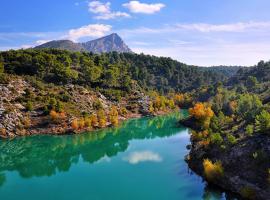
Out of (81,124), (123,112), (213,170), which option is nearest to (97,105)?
(123,112)

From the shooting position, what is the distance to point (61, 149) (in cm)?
8675

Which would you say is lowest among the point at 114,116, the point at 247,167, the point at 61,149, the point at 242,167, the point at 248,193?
the point at 61,149

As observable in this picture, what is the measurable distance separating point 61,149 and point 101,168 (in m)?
21.7

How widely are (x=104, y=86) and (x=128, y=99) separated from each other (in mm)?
13642

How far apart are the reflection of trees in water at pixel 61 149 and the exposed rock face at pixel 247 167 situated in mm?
31037

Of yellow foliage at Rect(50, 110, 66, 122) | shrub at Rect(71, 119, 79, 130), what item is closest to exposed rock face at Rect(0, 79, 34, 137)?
yellow foliage at Rect(50, 110, 66, 122)

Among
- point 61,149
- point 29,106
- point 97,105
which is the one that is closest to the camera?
point 61,149

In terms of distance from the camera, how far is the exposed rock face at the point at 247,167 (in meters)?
45.5

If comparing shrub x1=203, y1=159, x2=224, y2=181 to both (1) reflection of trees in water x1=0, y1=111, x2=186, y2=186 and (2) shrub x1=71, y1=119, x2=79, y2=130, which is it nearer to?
(1) reflection of trees in water x1=0, y1=111, x2=186, y2=186

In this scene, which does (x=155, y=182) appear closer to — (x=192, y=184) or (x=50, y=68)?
(x=192, y=184)

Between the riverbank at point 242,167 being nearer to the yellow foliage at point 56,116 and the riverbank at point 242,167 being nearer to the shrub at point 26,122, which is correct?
the yellow foliage at point 56,116

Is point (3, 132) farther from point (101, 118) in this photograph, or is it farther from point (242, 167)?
point (242, 167)

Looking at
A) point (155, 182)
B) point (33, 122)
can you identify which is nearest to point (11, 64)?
point (33, 122)

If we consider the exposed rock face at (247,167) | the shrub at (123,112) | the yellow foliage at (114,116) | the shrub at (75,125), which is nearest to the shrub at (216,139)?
the exposed rock face at (247,167)
